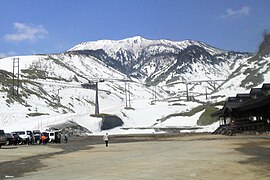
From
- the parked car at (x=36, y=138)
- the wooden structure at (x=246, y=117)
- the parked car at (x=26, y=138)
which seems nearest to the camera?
the parked car at (x=26, y=138)

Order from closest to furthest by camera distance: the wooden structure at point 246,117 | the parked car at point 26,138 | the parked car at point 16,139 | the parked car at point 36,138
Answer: the parked car at point 16,139, the parked car at point 26,138, the parked car at point 36,138, the wooden structure at point 246,117

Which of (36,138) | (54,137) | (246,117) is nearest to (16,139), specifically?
(36,138)

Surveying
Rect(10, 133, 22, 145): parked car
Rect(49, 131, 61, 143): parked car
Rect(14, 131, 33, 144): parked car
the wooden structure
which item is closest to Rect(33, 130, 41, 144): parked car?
Rect(14, 131, 33, 144): parked car

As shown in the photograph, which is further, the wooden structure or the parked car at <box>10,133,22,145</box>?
the wooden structure

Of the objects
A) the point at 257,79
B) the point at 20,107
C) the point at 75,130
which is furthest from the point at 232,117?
the point at 257,79

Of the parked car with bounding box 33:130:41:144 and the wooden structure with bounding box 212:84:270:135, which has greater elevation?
the wooden structure with bounding box 212:84:270:135

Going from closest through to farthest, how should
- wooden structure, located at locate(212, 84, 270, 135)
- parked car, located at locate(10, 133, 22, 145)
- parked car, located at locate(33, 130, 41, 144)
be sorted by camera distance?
parked car, located at locate(10, 133, 22, 145), parked car, located at locate(33, 130, 41, 144), wooden structure, located at locate(212, 84, 270, 135)

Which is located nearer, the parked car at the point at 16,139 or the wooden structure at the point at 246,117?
the parked car at the point at 16,139

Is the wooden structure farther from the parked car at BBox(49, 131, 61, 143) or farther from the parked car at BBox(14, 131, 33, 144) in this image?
the parked car at BBox(14, 131, 33, 144)

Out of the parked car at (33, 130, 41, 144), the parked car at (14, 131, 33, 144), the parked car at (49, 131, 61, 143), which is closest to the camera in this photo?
the parked car at (14, 131, 33, 144)

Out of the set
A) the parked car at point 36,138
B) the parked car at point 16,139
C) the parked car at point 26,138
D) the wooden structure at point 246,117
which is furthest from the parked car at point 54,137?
the wooden structure at point 246,117

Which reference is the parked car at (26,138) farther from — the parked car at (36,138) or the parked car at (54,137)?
the parked car at (54,137)

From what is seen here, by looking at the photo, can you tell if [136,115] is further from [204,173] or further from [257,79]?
[204,173]

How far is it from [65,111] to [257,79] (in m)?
103
